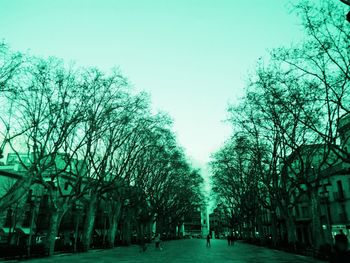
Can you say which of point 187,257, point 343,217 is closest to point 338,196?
point 343,217

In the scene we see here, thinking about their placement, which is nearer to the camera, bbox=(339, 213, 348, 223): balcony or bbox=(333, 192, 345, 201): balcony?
bbox=(339, 213, 348, 223): balcony

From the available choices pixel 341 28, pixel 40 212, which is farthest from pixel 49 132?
pixel 40 212

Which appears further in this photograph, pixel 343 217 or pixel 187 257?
pixel 343 217

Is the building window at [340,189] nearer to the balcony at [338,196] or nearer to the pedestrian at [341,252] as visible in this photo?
the balcony at [338,196]

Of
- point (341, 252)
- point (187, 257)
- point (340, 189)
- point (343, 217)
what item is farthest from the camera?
point (340, 189)

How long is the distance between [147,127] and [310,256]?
15.3 m

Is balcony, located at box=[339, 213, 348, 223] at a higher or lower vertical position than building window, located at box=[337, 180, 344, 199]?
lower

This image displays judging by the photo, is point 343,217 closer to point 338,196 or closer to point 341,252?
point 338,196

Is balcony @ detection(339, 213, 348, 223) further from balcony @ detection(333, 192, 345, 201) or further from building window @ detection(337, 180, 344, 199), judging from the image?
building window @ detection(337, 180, 344, 199)

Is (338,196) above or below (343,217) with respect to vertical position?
above

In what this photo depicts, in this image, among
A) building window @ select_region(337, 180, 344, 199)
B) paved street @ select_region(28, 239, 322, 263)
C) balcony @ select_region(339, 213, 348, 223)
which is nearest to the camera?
paved street @ select_region(28, 239, 322, 263)

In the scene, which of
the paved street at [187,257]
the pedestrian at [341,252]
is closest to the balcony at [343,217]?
the paved street at [187,257]

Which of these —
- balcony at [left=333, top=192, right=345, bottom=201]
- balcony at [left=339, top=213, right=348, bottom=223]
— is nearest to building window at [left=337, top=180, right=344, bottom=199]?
balcony at [left=333, top=192, right=345, bottom=201]

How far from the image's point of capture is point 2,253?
58.6 ft
